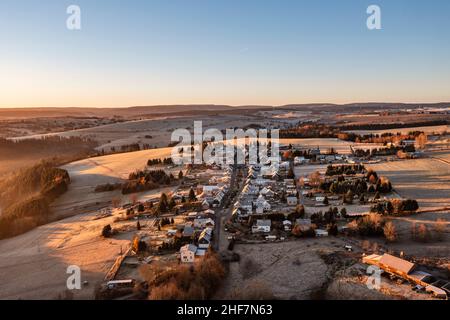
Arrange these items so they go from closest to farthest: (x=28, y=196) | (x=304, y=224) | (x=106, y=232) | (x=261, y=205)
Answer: (x=106, y=232) → (x=304, y=224) → (x=261, y=205) → (x=28, y=196)

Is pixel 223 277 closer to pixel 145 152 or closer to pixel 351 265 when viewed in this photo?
pixel 351 265

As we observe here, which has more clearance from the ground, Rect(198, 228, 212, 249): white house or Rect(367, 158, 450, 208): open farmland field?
Rect(367, 158, 450, 208): open farmland field

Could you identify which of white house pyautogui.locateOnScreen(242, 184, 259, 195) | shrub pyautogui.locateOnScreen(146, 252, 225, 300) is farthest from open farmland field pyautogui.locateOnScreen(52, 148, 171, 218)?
shrub pyautogui.locateOnScreen(146, 252, 225, 300)

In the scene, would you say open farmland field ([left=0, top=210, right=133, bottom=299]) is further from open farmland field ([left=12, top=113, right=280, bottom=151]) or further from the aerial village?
open farmland field ([left=12, top=113, right=280, bottom=151])

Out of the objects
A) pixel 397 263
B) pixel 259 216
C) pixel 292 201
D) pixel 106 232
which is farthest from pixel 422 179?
pixel 106 232

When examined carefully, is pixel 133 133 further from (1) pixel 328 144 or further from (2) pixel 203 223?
(2) pixel 203 223

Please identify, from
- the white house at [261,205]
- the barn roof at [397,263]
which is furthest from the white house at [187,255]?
the white house at [261,205]
